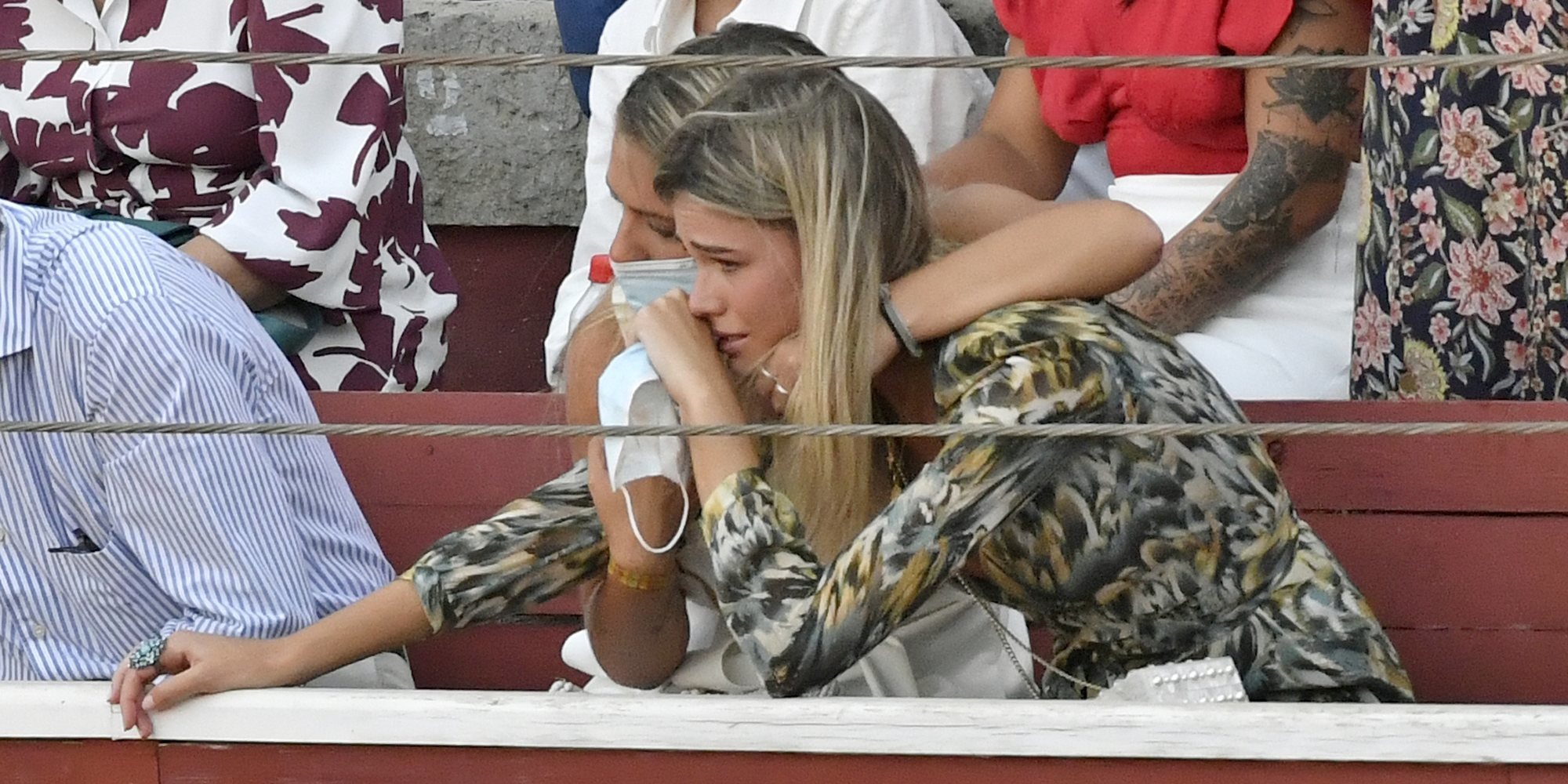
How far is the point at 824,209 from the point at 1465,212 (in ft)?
2.60

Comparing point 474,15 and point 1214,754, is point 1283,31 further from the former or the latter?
point 474,15

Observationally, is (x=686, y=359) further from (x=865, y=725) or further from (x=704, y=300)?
(x=865, y=725)

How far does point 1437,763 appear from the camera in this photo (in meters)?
1.51

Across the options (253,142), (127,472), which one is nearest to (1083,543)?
(127,472)

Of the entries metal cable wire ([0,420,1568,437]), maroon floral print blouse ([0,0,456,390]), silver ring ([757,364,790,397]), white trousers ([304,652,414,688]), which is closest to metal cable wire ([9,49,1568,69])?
metal cable wire ([0,420,1568,437])

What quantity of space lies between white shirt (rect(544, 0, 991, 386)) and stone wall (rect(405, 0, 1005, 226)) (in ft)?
1.70

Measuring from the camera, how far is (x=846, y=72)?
262cm

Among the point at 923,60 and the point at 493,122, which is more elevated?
the point at 923,60

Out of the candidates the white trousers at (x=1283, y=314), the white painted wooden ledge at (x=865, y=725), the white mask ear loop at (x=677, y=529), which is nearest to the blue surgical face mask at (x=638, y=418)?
the white mask ear loop at (x=677, y=529)

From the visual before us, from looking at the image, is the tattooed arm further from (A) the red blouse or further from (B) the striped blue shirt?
(B) the striped blue shirt

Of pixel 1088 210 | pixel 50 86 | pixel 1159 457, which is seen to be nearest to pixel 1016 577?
pixel 1159 457

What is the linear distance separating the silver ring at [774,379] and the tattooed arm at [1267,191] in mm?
708

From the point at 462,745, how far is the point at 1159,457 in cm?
59

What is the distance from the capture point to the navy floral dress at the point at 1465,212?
212cm
